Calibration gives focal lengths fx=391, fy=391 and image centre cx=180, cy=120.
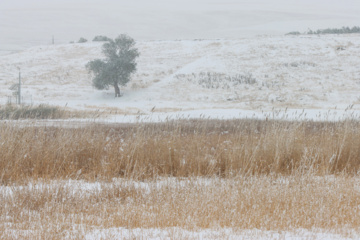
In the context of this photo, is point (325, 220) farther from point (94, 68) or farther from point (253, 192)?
point (94, 68)

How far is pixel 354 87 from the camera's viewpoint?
137ft

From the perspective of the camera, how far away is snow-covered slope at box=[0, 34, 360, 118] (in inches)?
1487

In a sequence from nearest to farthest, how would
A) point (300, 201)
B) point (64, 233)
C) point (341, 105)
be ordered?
point (64, 233)
point (300, 201)
point (341, 105)

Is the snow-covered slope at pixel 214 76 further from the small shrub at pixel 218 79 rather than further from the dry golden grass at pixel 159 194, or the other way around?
the dry golden grass at pixel 159 194

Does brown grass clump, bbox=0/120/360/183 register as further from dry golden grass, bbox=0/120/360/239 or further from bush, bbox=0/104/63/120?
bush, bbox=0/104/63/120

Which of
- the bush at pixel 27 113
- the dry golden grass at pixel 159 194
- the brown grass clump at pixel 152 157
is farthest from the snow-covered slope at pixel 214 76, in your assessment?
the dry golden grass at pixel 159 194

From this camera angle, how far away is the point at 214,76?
46969 millimetres

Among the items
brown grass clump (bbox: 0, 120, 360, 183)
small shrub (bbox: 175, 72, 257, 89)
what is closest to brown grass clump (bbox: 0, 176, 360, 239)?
brown grass clump (bbox: 0, 120, 360, 183)

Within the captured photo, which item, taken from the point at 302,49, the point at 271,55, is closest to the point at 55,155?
the point at 271,55

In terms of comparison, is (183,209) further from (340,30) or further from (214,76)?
(340,30)

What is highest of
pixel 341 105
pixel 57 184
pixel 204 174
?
pixel 57 184

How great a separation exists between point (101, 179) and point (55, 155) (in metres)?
1.62

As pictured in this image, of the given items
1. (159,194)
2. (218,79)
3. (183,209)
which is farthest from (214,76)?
(183,209)

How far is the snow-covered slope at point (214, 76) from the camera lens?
37.8 metres
